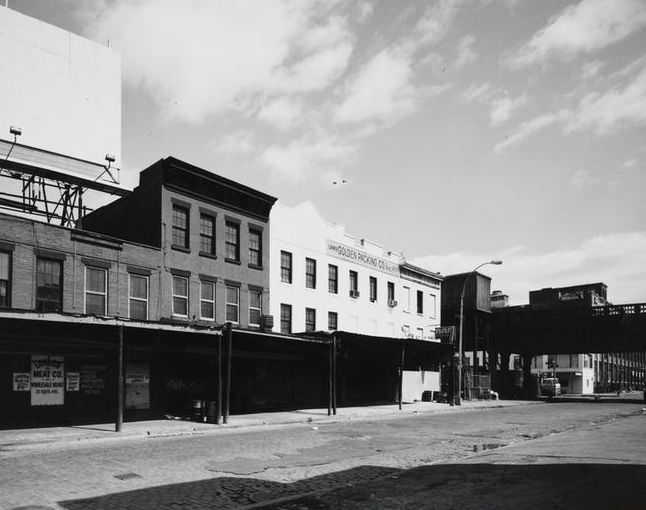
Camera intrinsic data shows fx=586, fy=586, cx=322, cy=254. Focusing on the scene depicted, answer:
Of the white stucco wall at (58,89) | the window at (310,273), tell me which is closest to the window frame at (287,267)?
the window at (310,273)

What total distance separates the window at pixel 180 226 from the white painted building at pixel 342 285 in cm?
569

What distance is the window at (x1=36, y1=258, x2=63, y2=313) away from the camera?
71.3 ft

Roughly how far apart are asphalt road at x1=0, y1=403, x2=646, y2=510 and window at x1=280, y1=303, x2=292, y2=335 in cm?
1299

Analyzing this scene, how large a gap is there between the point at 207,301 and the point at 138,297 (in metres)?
3.76

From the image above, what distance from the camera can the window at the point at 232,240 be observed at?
2945 cm

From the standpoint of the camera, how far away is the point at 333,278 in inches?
1427

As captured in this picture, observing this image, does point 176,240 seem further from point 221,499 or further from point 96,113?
point 221,499

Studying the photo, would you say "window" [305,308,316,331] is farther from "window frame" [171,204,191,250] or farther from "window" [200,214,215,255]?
"window frame" [171,204,191,250]

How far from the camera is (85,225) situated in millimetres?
32875

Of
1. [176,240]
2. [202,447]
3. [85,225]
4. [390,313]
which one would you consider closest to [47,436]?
[202,447]

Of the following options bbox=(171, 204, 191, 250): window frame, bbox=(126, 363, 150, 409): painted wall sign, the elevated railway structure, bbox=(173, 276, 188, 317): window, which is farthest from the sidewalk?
the elevated railway structure

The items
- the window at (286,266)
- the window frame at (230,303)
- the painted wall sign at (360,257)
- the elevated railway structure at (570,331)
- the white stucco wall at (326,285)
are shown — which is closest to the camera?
the window frame at (230,303)

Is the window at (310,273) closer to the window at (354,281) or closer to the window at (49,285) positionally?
the window at (354,281)

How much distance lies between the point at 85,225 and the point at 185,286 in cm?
973
